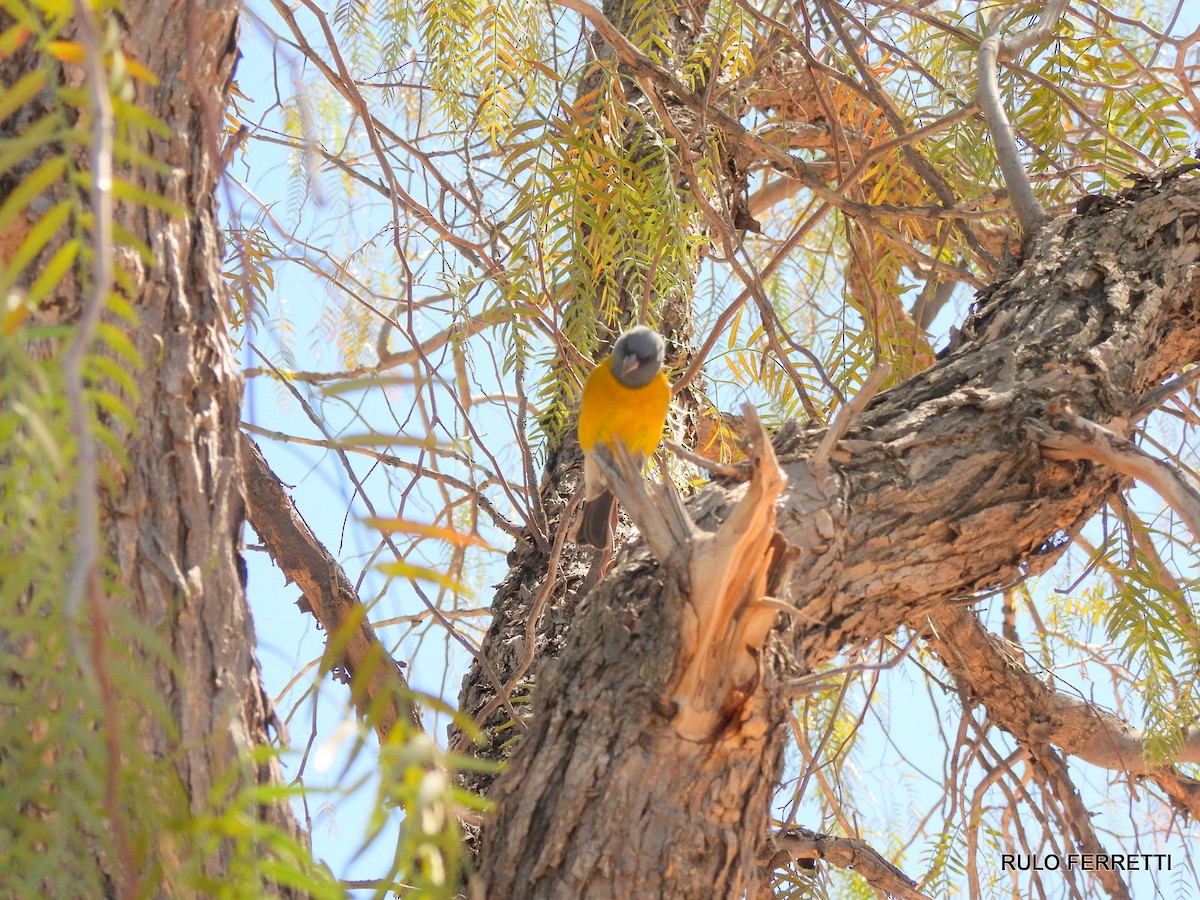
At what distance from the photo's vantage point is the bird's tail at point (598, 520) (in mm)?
2416

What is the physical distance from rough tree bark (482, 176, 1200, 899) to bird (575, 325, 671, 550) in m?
0.65

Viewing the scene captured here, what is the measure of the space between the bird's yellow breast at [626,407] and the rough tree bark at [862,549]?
714 millimetres

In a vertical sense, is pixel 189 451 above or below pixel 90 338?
above

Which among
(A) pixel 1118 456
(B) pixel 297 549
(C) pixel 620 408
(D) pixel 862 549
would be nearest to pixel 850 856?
(D) pixel 862 549

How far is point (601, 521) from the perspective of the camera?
8.06ft

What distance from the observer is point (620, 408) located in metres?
2.60

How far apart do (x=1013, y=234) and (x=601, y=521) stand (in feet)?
4.54

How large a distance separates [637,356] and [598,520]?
38 cm

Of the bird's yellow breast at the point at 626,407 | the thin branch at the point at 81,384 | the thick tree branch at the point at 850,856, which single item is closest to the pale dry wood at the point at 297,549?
the bird's yellow breast at the point at 626,407

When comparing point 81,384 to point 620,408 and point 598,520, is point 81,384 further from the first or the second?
point 620,408

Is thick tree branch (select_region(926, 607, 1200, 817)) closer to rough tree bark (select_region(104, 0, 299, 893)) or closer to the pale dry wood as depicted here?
the pale dry wood

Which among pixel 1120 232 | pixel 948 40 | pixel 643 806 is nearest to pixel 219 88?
pixel 643 806

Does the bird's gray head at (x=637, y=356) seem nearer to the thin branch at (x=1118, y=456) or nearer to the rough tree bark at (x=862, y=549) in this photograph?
the rough tree bark at (x=862, y=549)

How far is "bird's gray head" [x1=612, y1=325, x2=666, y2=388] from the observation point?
2363mm
